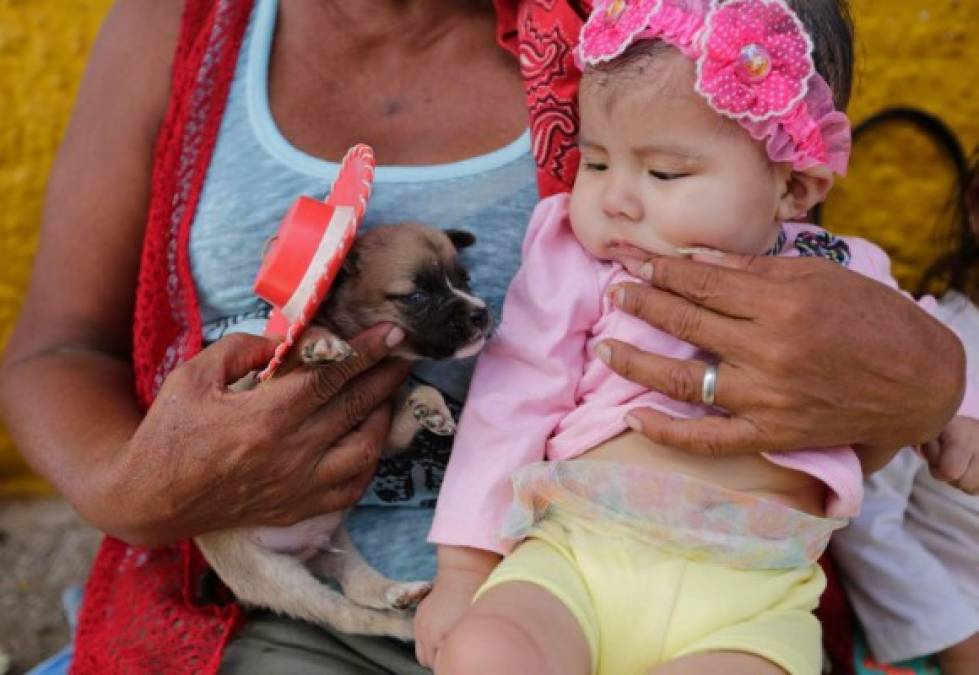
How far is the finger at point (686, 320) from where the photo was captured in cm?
166

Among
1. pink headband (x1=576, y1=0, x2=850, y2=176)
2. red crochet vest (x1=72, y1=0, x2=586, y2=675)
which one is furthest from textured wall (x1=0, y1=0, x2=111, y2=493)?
pink headband (x1=576, y1=0, x2=850, y2=176)

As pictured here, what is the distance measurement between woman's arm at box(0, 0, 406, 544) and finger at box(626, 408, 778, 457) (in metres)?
0.46

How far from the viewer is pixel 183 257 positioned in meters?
2.02

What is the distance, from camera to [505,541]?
5.70ft

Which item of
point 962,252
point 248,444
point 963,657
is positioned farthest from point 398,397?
point 962,252

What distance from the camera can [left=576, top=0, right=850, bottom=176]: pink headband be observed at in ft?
5.17

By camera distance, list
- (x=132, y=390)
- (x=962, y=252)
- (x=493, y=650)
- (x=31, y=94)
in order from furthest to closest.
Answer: (x=31, y=94) → (x=962, y=252) → (x=132, y=390) → (x=493, y=650)

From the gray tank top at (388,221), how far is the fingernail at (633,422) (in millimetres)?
417

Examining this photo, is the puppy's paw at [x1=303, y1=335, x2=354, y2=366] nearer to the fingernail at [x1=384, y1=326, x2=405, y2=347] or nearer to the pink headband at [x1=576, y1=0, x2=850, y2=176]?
the fingernail at [x1=384, y1=326, x2=405, y2=347]

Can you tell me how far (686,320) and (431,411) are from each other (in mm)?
487

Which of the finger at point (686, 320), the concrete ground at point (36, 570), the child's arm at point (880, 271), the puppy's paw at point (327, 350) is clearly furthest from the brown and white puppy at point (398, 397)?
the concrete ground at point (36, 570)

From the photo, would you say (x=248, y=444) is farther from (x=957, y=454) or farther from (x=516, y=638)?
(x=957, y=454)

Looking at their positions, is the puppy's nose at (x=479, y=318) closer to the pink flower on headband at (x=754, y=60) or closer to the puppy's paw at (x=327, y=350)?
the puppy's paw at (x=327, y=350)

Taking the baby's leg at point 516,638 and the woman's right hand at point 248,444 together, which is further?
the woman's right hand at point 248,444
